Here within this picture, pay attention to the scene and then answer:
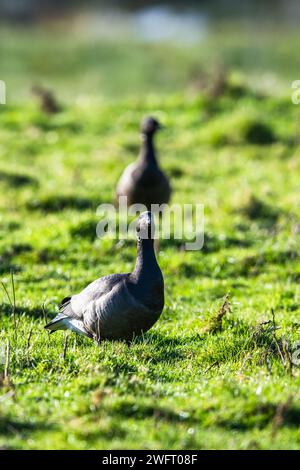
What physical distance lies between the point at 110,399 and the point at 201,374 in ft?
3.77

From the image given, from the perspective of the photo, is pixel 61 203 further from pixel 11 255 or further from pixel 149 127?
pixel 11 255

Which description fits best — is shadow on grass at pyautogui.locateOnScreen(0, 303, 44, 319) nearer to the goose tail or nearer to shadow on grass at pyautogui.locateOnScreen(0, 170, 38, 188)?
the goose tail

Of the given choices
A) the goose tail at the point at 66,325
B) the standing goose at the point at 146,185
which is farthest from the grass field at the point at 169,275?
the standing goose at the point at 146,185

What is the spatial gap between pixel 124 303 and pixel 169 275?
10.4ft

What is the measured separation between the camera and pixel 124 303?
7168 millimetres

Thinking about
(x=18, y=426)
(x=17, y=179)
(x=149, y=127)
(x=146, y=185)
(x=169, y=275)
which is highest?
(x=149, y=127)

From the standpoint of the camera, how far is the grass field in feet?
18.9

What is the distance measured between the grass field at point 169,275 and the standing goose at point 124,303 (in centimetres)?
20

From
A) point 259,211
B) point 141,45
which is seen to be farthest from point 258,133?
point 141,45

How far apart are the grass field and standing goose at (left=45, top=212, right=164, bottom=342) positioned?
195 mm

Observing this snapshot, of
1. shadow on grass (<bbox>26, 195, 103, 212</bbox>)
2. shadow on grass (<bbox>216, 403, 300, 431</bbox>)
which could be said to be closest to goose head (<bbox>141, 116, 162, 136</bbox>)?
shadow on grass (<bbox>26, 195, 103, 212</bbox>)

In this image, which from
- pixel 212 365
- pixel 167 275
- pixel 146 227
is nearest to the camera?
pixel 212 365

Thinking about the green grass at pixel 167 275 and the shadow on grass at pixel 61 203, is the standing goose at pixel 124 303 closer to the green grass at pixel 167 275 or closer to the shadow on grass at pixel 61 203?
the green grass at pixel 167 275

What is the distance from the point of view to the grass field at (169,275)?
18.9 ft
